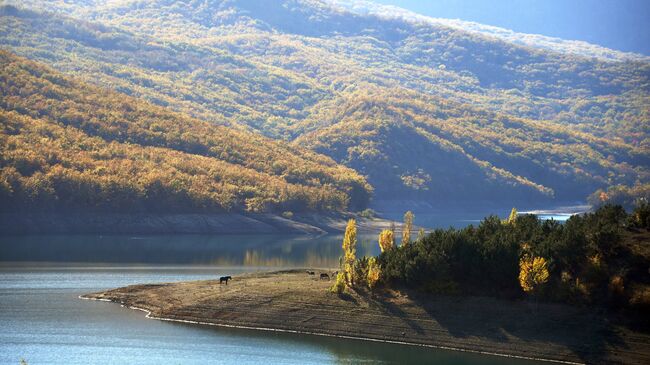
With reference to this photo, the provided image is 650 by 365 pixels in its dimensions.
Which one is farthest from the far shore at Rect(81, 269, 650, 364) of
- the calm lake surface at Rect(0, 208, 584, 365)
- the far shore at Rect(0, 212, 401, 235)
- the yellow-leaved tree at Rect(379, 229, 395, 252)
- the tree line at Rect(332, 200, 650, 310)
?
the far shore at Rect(0, 212, 401, 235)

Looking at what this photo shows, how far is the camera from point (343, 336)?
8194cm

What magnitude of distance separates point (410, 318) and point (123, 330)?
20.7 m

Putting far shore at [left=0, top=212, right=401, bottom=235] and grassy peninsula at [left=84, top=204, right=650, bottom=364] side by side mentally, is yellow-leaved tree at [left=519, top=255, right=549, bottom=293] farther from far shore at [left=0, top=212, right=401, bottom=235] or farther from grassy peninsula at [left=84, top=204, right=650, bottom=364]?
far shore at [left=0, top=212, right=401, bottom=235]

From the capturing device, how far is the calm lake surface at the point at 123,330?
242 feet

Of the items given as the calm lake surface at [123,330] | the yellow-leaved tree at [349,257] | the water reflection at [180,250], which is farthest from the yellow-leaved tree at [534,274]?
the water reflection at [180,250]

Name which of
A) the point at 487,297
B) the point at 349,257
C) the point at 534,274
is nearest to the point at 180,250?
the point at 349,257

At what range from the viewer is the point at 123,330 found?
3164 inches

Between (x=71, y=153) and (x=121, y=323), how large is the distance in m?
113

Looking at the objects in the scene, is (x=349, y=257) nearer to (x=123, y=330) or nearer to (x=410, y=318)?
(x=410, y=318)

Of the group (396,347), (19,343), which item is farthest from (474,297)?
(19,343)

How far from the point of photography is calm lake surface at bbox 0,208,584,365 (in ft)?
242

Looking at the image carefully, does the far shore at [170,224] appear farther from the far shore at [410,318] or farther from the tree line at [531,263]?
the tree line at [531,263]

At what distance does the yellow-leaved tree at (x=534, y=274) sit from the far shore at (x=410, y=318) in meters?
1.40

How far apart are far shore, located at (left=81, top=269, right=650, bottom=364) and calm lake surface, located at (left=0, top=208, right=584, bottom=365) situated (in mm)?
1543
